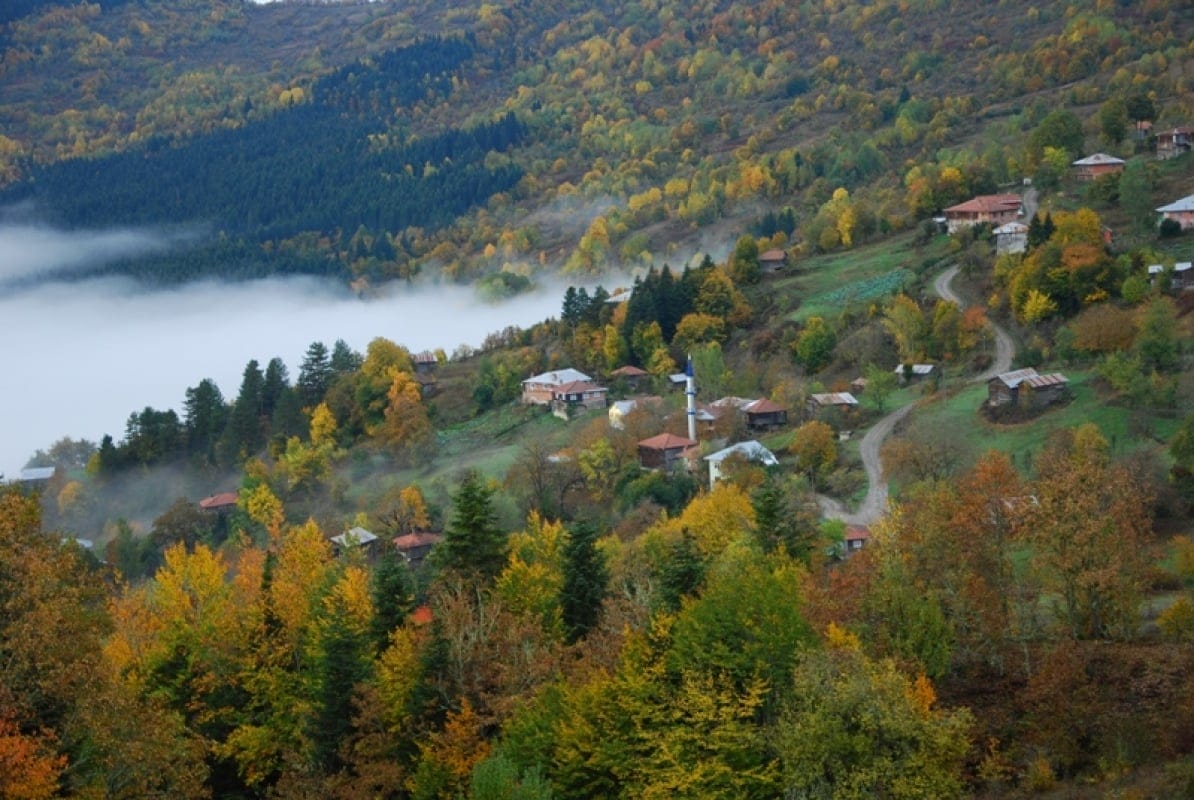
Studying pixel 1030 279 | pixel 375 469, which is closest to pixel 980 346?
pixel 1030 279

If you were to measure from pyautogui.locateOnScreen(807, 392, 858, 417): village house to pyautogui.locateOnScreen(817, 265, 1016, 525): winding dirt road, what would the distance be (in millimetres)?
2457

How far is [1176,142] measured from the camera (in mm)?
88812

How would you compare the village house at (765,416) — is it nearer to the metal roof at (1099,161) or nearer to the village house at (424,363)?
the metal roof at (1099,161)

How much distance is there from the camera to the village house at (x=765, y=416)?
68.7 m

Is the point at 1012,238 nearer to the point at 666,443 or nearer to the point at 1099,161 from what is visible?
Result: the point at 1099,161

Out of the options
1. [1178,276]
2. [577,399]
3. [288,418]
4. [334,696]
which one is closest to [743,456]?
[1178,276]

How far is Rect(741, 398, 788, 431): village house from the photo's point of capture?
68.7 metres

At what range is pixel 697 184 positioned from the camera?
156750mm

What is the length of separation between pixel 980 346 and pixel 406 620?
41639 mm

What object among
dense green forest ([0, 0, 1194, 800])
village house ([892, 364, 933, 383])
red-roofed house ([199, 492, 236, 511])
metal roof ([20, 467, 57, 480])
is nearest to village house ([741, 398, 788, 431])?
dense green forest ([0, 0, 1194, 800])

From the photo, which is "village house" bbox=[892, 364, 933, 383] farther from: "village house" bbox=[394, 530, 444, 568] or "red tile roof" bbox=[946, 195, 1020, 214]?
"village house" bbox=[394, 530, 444, 568]

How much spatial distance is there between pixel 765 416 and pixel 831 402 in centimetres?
408

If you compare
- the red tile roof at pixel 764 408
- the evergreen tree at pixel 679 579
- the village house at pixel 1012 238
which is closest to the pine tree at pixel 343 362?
the red tile roof at pixel 764 408

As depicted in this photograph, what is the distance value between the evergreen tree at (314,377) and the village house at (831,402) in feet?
150
